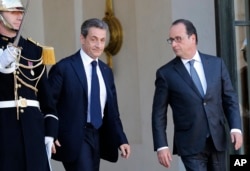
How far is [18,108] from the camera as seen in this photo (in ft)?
17.0

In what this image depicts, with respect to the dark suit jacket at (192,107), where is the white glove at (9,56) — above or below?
above

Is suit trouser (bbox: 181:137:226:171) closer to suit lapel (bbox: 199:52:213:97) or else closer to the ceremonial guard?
suit lapel (bbox: 199:52:213:97)

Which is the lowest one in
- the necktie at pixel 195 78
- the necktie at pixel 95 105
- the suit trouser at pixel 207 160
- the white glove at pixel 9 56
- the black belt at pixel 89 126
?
the suit trouser at pixel 207 160

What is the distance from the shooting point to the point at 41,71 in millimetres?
5418

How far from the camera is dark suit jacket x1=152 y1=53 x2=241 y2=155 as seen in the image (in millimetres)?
6004

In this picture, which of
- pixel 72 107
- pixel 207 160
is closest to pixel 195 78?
pixel 207 160

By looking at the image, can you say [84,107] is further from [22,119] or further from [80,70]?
[22,119]

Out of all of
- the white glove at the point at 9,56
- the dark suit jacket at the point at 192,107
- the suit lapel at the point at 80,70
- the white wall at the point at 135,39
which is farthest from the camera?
the white wall at the point at 135,39

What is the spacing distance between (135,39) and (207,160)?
237cm

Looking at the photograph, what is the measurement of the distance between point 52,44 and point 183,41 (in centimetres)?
304

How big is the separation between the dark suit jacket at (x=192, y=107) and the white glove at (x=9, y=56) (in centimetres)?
143

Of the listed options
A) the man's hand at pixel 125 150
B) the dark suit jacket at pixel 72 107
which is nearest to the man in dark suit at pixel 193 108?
the man's hand at pixel 125 150

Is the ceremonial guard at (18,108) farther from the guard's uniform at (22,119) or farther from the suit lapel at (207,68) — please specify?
the suit lapel at (207,68)

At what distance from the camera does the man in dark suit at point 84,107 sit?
606 cm
